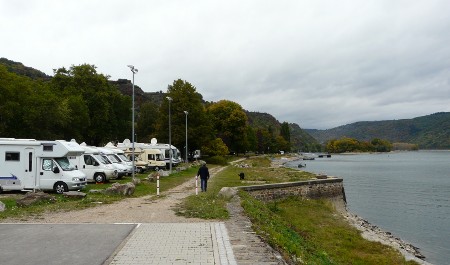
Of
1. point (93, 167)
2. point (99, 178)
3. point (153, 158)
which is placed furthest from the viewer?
point (153, 158)

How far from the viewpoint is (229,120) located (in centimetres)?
8538

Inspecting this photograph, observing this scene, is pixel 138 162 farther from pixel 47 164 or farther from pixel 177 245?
pixel 177 245

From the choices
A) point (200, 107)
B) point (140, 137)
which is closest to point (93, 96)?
point (200, 107)

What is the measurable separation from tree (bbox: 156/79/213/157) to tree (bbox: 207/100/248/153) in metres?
21.1

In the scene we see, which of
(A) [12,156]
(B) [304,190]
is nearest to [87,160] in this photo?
(A) [12,156]

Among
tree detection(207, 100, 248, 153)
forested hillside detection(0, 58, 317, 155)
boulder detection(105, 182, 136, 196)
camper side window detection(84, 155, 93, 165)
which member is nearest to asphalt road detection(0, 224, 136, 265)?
boulder detection(105, 182, 136, 196)

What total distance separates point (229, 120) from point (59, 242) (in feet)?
249

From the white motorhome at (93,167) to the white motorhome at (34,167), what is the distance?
675 centimetres

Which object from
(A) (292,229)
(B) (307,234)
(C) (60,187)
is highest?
(C) (60,187)

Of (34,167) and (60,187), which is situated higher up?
(34,167)

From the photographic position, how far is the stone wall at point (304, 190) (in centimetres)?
2800

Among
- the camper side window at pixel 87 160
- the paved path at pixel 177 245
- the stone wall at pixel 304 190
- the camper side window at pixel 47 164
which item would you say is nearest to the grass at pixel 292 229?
the paved path at pixel 177 245

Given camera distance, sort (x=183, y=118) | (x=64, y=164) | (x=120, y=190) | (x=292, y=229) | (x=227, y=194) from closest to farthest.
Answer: (x=292, y=229), (x=227, y=194), (x=120, y=190), (x=64, y=164), (x=183, y=118)

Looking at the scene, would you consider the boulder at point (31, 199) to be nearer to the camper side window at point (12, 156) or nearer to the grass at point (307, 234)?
the camper side window at point (12, 156)
